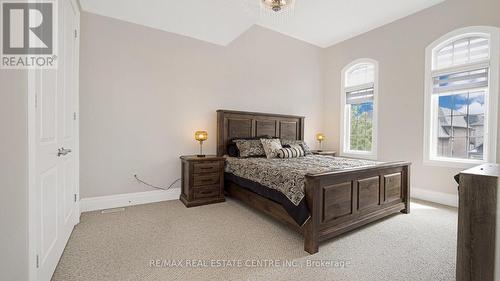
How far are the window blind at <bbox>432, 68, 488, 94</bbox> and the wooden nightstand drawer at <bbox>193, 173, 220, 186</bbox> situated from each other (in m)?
3.73

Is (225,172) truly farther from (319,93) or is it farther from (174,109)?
(319,93)

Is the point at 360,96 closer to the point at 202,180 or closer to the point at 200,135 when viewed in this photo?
the point at 200,135

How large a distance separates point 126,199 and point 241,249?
2052 mm

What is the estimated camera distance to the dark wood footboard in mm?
2074

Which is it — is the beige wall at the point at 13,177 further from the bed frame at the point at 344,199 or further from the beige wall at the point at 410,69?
the beige wall at the point at 410,69

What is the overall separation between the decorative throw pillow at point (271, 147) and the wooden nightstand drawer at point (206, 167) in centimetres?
83

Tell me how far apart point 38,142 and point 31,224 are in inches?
18.8

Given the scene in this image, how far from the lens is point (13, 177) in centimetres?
124

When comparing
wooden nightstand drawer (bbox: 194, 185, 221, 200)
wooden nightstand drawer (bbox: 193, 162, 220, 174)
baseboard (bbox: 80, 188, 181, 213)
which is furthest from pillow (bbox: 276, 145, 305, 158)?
baseboard (bbox: 80, 188, 181, 213)

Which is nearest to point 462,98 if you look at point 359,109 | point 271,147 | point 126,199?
point 359,109

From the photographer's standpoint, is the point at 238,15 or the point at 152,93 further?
the point at 238,15

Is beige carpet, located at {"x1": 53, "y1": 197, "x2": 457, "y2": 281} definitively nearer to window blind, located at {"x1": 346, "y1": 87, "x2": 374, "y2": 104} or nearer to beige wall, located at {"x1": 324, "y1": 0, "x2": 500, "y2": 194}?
beige wall, located at {"x1": 324, "y1": 0, "x2": 500, "y2": 194}

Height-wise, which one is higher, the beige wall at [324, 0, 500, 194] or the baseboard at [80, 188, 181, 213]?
A: the beige wall at [324, 0, 500, 194]

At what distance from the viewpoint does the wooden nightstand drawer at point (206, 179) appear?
330cm
